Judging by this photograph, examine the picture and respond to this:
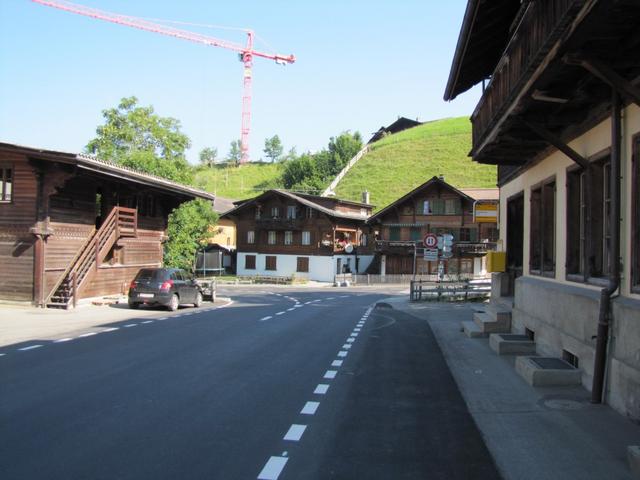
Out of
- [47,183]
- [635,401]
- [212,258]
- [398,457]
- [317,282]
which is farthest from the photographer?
[212,258]

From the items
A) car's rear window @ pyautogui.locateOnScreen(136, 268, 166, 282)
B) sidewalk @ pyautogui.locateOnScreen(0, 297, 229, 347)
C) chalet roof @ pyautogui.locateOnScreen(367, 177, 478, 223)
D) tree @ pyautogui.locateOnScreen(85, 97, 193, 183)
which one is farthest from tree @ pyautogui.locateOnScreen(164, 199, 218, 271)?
car's rear window @ pyautogui.locateOnScreen(136, 268, 166, 282)

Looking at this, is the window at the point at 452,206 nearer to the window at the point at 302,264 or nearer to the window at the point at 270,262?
the window at the point at 302,264

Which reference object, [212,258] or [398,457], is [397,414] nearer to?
[398,457]

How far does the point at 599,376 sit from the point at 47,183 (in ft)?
65.3

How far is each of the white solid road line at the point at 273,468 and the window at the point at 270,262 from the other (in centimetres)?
5897

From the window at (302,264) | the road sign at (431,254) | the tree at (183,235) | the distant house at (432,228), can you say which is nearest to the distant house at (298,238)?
the window at (302,264)

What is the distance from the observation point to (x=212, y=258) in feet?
219

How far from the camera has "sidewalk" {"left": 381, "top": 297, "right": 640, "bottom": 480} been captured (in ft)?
17.4

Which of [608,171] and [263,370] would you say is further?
[263,370]

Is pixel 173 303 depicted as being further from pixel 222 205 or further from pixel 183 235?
pixel 222 205

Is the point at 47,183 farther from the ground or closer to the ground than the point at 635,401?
farther from the ground

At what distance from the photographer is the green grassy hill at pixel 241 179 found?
122306mm

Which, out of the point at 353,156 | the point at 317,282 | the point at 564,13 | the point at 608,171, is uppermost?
the point at 353,156

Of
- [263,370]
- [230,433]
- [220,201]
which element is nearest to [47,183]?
[263,370]
